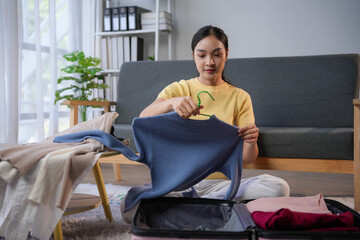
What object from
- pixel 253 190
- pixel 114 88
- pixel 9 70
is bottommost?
pixel 253 190

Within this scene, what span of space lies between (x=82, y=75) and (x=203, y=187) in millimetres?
2329

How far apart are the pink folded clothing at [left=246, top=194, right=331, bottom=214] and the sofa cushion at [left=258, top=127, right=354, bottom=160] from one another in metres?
0.98

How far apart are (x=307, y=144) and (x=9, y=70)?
2.25 metres

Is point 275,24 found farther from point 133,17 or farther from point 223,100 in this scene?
point 223,100

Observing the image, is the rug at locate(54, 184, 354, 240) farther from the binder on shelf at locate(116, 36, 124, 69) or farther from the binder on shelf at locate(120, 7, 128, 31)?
the binder on shelf at locate(120, 7, 128, 31)

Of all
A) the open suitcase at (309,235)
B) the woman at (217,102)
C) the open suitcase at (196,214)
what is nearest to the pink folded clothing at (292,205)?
the open suitcase at (196,214)

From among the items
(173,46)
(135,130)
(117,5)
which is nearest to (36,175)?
(135,130)

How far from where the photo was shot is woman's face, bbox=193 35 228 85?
1.65 m

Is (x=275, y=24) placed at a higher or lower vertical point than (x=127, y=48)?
higher

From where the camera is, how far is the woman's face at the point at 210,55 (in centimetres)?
165

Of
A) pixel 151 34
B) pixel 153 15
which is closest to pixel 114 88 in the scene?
pixel 151 34

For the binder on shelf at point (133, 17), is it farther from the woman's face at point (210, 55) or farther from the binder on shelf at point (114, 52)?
the woman's face at point (210, 55)

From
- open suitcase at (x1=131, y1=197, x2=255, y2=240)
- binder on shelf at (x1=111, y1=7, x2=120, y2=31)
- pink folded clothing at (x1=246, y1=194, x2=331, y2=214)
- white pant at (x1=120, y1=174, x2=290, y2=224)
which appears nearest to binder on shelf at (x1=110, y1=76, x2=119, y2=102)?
binder on shelf at (x1=111, y1=7, x2=120, y2=31)

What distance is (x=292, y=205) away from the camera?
105 cm
